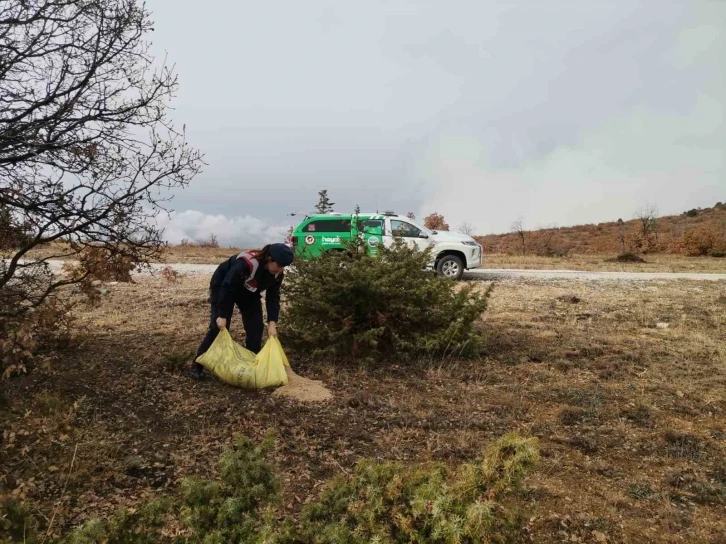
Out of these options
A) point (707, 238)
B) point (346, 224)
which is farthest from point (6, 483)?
point (707, 238)

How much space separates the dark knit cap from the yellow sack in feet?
2.49

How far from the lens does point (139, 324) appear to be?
23.9 ft

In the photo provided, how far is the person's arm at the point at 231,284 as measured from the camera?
4.77 meters

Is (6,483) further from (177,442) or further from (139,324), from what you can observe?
(139,324)

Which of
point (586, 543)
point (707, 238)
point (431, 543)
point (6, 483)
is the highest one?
point (707, 238)

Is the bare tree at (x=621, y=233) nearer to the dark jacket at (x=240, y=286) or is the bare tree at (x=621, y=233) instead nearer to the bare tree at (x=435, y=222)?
the bare tree at (x=435, y=222)

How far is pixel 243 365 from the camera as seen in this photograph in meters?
4.91

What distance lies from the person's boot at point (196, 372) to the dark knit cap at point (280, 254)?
137cm

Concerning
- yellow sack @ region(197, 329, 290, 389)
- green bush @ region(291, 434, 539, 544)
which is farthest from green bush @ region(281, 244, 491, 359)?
green bush @ region(291, 434, 539, 544)

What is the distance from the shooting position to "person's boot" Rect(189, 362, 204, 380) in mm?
5074

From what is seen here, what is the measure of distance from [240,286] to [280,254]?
22.1 inches

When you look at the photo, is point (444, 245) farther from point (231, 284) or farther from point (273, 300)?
point (231, 284)

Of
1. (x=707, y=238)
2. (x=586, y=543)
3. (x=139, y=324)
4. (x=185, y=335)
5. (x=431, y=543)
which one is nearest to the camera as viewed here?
(x=431, y=543)

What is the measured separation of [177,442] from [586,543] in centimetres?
278
